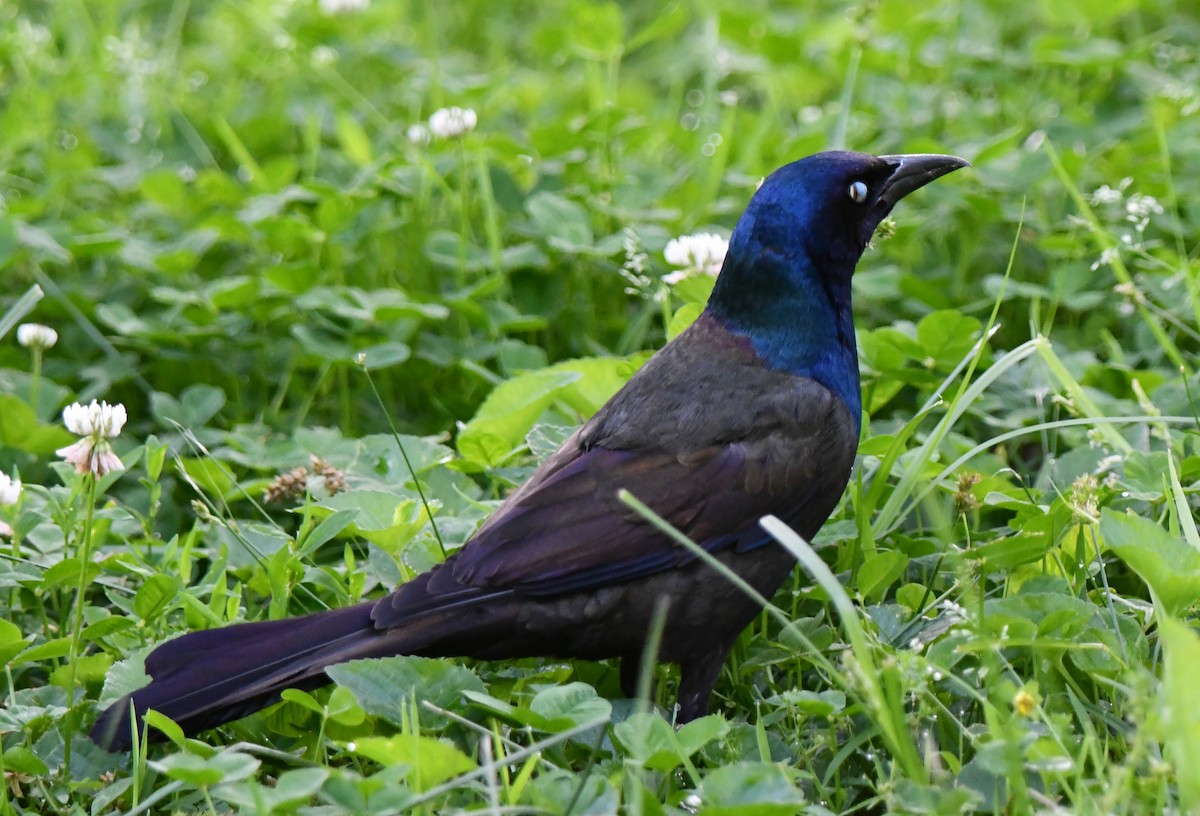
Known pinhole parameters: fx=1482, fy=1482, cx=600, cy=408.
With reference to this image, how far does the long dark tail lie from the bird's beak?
4.74 feet

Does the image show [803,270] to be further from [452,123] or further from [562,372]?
[452,123]

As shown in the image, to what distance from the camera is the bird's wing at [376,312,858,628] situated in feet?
9.01

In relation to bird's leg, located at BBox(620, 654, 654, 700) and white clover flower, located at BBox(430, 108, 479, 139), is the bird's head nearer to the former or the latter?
bird's leg, located at BBox(620, 654, 654, 700)

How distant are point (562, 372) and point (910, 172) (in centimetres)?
90

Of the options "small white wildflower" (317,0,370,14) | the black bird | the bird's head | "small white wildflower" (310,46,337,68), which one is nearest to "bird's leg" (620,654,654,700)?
the black bird

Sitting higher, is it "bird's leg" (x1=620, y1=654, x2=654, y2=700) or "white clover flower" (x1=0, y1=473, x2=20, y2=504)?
"white clover flower" (x1=0, y1=473, x2=20, y2=504)

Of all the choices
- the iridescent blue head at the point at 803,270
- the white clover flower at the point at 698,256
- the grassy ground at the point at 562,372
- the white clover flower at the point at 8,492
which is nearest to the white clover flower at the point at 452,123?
the grassy ground at the point at 562,372

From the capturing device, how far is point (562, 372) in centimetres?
342

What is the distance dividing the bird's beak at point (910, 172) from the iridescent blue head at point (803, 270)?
71mm

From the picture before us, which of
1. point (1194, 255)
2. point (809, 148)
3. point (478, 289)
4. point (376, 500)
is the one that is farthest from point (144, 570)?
point (1194, 255)

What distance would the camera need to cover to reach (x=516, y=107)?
5977mm

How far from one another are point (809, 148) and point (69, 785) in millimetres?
3009

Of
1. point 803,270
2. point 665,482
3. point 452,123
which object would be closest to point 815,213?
point 803,270

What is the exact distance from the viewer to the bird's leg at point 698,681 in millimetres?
2824
